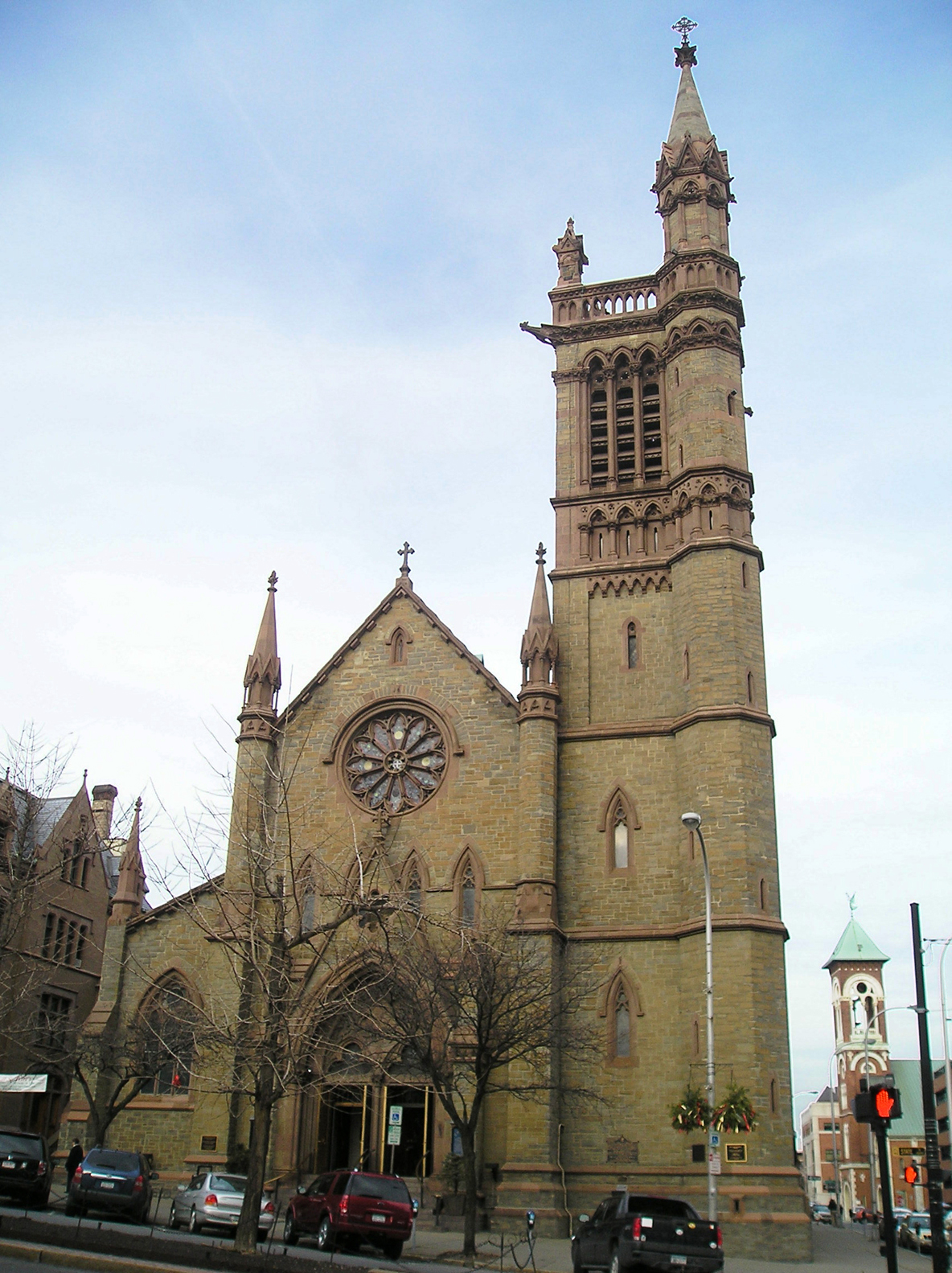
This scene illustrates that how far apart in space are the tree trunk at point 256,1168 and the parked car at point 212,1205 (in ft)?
12.8

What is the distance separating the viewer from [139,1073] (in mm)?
33781

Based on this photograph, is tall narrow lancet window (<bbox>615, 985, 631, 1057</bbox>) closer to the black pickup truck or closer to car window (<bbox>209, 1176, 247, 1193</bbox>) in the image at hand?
car window (<bbox>209, 1176, 247, 1193</bbox>)

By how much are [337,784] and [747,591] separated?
13609mm

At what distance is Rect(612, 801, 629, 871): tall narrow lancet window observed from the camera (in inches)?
1400

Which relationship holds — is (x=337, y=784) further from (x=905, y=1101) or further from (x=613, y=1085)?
(x=905, y=1101)

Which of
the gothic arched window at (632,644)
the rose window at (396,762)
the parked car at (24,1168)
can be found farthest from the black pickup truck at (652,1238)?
the gothic arched window at (632,644)

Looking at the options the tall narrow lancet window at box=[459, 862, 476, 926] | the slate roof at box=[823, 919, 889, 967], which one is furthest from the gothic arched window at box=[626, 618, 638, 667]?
the slate roof at box=[823, 919, 889, 967]

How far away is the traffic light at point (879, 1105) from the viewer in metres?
17.6

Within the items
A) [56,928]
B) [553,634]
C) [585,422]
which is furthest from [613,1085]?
[56,928]

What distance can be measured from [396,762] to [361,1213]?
54.8 feet

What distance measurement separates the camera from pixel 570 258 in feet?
155

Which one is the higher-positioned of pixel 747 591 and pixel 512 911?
pixel 747 591

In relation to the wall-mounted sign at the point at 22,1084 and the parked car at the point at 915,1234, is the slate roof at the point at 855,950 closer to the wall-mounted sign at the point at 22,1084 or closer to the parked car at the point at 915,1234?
the parked car at the point at 915,1234

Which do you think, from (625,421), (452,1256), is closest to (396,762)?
(625,421)
